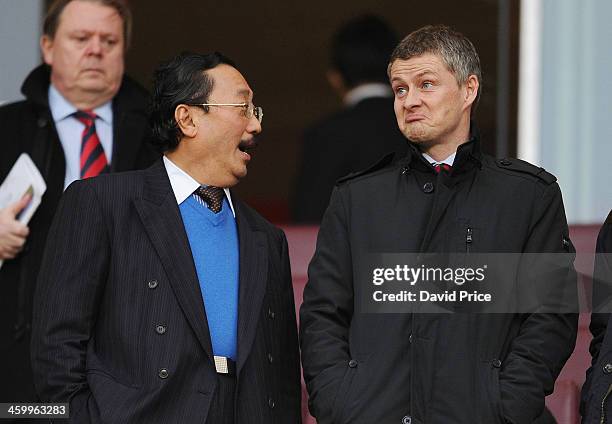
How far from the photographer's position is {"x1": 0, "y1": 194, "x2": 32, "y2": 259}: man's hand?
5.01 meters

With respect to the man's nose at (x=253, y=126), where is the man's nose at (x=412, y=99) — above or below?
above

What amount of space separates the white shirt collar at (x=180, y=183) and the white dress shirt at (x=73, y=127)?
0.83m

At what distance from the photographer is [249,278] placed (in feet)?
14.2

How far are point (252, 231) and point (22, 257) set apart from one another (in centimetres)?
103

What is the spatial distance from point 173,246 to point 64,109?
1.28 meters

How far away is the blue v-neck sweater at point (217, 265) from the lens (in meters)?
4.25

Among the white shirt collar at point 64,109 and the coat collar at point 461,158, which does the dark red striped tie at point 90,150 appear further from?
the coat collar at point 461,158

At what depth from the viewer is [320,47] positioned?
1288 centimetres

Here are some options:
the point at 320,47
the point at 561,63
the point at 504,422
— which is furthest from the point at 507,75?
the point at 320,47

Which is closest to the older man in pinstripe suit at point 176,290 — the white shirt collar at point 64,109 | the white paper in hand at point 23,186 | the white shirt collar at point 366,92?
the white paper in hand at point 23,186

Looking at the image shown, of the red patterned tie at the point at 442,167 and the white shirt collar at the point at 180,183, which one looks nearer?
the red patterned tie at the point at 442,167

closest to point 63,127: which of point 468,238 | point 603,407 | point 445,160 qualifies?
point 445,160

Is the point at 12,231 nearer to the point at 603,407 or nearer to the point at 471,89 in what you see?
the point at 471,89

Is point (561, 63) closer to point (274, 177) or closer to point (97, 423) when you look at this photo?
point (97, 423)
